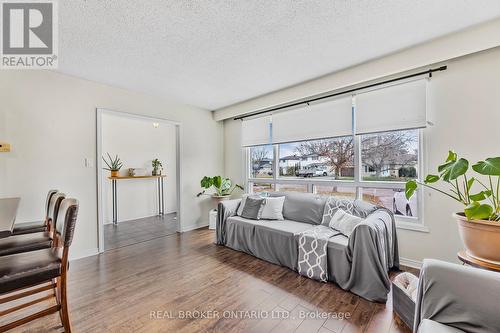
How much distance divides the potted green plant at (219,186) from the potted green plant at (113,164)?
6.47ft

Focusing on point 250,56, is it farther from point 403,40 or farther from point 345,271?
point 345,271

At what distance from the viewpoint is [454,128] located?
2.40 meters

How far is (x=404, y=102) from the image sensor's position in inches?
104

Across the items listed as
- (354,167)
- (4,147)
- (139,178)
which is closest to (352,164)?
(354,167)

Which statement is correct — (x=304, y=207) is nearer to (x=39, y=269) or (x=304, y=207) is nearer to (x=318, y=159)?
(x=318, y=159)

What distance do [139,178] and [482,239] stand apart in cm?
585

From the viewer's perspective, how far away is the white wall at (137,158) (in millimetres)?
5000

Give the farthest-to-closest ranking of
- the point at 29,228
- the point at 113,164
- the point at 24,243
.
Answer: the point at 113,164
the point at 29,228
the point at 24,243

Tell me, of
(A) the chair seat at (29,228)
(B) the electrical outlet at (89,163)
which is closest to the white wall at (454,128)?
(A) the chair seat at (29,228)

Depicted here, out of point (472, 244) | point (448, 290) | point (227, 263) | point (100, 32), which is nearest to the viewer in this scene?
point (448, 290)

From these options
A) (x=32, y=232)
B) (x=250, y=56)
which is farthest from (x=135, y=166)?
(x=250, y=56)

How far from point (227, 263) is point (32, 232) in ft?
7.06

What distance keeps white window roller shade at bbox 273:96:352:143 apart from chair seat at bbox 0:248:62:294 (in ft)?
11.0

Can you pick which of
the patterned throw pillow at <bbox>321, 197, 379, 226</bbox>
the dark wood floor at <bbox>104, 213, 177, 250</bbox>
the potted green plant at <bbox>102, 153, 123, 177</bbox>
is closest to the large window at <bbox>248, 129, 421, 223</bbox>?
the patterned throw pillow at <bbox>321, 197, 379, 226</bbox>
